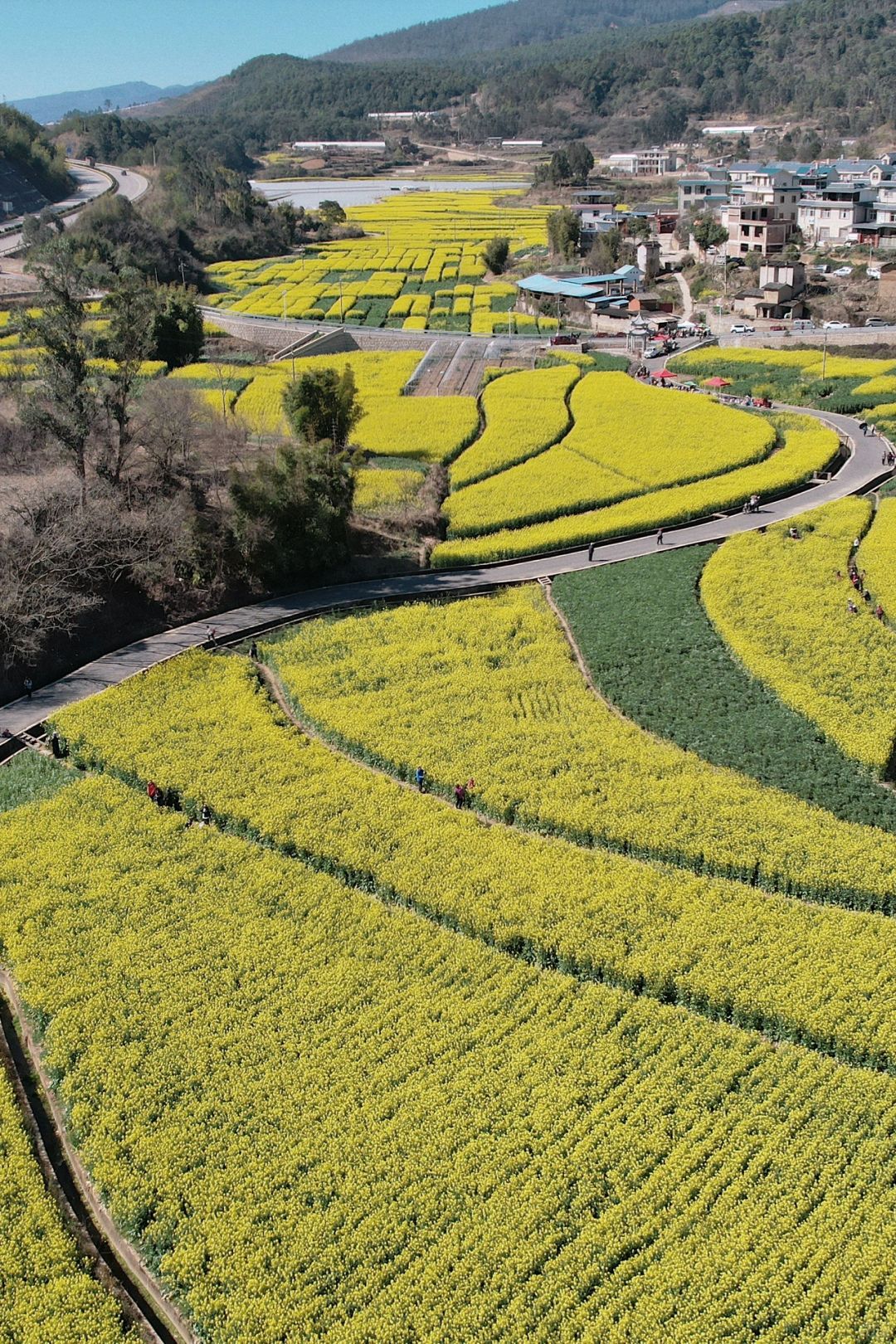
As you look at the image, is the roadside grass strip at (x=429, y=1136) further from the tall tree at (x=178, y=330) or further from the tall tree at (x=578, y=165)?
the tall tree at (x=578, y=165)

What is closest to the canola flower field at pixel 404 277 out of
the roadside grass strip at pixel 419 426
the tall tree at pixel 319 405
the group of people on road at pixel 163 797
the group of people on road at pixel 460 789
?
the roadside grass strip at pixel 419 426

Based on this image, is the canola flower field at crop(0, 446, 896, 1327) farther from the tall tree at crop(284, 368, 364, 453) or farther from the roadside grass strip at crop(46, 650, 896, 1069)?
the tall tree at crop(284, 368, 364, 453)

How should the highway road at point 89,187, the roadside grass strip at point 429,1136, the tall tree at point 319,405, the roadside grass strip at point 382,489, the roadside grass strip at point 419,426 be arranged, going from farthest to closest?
1. the highway road at point 89,187
2. the roadside grass strip at point 419,426
3. the tall tree at point 319,405
4. the roadside grass strip at point 382,489
5. the roadside grass strip at point 429,1136

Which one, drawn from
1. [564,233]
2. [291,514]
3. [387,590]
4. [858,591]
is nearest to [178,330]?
[291,514]

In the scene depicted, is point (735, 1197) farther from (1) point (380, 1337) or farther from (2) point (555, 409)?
(2) point (555, 409)

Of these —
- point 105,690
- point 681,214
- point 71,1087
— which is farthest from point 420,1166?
point 681,214

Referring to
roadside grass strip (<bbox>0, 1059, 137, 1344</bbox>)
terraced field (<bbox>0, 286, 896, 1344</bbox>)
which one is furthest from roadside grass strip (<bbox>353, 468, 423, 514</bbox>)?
roadside grass strip (<bbox>0, 1059, 137, 1344</bbox>)
